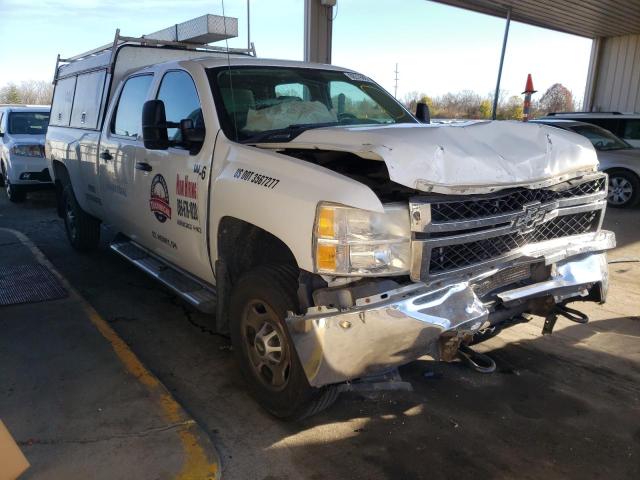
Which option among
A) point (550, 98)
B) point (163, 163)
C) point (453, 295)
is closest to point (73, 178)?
point (163, 163)

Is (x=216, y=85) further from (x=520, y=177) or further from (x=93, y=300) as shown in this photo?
(x=93, y=300)

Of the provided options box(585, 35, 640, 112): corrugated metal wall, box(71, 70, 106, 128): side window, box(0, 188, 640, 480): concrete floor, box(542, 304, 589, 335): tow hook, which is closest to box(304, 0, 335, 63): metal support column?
box(71, 70, 106, 128): side window

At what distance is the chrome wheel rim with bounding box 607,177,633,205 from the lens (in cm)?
1034

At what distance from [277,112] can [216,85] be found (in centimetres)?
47

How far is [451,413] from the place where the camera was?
11.0 feet

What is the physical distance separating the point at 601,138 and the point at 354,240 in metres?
10.3

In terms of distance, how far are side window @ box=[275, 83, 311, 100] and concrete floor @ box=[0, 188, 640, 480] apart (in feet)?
6.62

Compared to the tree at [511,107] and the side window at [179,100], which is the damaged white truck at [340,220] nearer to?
the side window at [179,100]

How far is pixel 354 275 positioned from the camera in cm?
263

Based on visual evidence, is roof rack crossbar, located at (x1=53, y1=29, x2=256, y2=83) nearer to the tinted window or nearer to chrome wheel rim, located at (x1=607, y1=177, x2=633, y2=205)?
chrome wheel rim, located at (x1=607, y1=177, x2=633, y2=205)

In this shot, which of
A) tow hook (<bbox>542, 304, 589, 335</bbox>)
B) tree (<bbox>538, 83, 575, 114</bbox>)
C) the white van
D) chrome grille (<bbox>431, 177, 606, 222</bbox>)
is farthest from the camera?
tree (<bbox>538, 83, 575, 114</bbox>)

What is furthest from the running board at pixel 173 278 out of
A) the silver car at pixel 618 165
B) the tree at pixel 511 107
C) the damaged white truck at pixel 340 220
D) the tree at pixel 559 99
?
Answer: the tree at pixel 559 99

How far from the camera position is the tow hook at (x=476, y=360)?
10.7ft

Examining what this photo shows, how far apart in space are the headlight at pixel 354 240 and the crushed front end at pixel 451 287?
0.09 m
